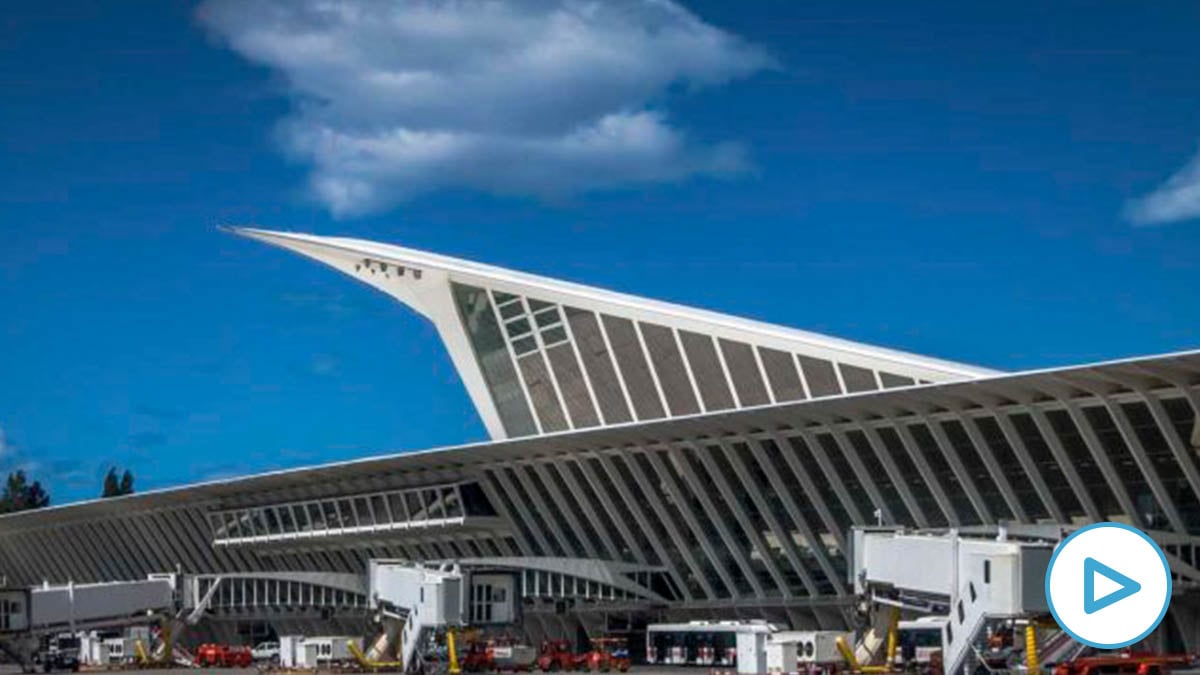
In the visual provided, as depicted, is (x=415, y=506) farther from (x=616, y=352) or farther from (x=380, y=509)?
(x=616, y=352)

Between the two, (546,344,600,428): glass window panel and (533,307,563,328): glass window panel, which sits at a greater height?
(533,307,563,328): glass window panel

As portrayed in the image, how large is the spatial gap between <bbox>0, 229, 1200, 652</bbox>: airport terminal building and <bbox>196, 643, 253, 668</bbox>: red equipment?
4.50m

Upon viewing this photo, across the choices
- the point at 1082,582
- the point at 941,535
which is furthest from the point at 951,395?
the point at 1082,582

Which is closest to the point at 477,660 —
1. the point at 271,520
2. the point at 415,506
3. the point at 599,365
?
the point at 415,506

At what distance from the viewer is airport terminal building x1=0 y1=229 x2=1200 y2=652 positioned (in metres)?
51.8

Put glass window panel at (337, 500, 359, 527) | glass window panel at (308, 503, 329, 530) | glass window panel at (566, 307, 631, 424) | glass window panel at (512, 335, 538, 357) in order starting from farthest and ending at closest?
glass window panel at (308, 503, 329, 530) < glass window panel at (337, 500, 359, 527) < glass window panel at (512, 335, 538, 357) < glass window panel at (566, 307, 631, 424)

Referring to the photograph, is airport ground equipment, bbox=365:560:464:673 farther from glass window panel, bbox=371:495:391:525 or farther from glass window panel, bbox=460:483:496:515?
glass window panel, bbox=371:495:391:525

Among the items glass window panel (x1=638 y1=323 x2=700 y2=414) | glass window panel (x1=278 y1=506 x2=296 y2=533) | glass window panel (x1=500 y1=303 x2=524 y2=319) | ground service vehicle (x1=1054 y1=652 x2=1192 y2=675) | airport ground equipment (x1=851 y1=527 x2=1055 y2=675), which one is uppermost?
glass window panel (x1=500 y1=303 x2=524 y2=319)

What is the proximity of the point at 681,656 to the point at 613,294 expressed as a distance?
20542mm

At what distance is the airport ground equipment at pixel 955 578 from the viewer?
109 ft

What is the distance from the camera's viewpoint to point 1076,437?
171 feet

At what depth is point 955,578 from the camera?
36625 mm

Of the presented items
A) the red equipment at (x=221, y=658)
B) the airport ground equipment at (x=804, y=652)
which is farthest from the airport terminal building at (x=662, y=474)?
the airport ground equipment at (x=804, y=652)

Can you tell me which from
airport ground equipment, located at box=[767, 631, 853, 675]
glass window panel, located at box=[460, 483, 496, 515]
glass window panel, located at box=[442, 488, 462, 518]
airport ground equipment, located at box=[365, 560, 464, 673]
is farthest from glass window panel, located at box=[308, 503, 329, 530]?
airport ground equipment, located at box=[767, 631, 853, 675]
